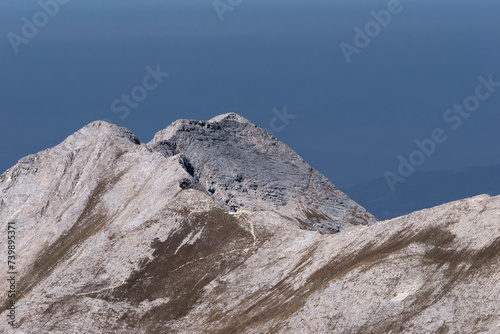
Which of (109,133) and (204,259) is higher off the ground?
(109,133)

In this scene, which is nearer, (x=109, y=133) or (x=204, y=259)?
(x=204, y=259)

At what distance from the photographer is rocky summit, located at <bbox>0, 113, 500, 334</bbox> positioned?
394ft

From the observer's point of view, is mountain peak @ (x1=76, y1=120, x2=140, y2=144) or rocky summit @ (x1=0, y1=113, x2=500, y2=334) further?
mountain peak @ (x1=76, y1=120, x2=140, y2=144)

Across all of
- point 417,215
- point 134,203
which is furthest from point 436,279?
point 134,203

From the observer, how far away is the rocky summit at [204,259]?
120062 millimetres

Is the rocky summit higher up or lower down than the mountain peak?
lower down

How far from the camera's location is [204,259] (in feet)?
492

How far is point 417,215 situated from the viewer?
137 meters

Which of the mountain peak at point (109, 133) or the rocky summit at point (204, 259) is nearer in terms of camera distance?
the rocky summit at point (204, 259)

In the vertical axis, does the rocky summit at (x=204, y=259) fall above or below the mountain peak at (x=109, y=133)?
→ below

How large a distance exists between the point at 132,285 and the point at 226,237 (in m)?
17.4

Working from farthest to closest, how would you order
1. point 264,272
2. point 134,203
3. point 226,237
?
point 134,203 → point 226,237 → point 264,272

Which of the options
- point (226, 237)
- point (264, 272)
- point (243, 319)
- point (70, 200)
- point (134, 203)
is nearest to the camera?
point (243, 319)

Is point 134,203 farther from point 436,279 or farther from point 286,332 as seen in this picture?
point 436,279
